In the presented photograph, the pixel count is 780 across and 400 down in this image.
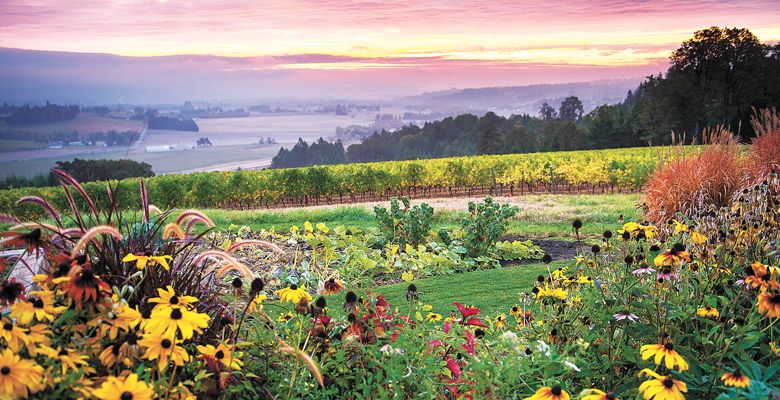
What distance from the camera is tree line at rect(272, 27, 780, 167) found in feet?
104

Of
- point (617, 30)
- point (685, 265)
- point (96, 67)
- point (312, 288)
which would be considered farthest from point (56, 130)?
point (685, 265)

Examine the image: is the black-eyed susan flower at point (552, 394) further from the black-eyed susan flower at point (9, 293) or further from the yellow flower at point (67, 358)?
the black-eyed susan flower at point (9, 293)

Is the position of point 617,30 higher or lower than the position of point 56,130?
higher

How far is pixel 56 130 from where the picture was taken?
24.0m

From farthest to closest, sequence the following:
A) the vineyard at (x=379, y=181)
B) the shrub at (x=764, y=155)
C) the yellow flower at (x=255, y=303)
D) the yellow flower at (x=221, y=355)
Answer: the vineyard at (x=379, y=181), the shrub at (x=764, y=155), the yellow flower at (x=255, y=303), the yellow flower at (x=221, y=355)

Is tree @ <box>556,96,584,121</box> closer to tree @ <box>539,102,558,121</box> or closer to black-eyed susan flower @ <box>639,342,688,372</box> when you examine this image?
tree @ <box>539,102,558,121</box>

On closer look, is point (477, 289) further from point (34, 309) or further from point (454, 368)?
point (34, 309)

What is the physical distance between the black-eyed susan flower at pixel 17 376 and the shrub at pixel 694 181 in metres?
6.06

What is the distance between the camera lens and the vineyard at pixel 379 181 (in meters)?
14.8

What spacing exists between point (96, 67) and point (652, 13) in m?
18.4

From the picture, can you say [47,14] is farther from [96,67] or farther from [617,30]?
[617,30]

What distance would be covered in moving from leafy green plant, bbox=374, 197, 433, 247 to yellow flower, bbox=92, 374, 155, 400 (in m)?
5.23

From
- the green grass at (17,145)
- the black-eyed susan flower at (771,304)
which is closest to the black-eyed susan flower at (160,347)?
the black-eyed susan flower at (771,304)

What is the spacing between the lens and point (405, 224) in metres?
6.60
